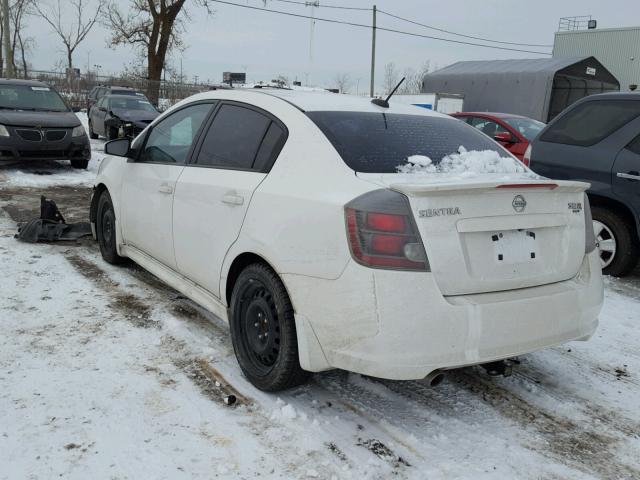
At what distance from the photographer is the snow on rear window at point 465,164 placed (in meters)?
2.89

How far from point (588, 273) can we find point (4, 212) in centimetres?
701

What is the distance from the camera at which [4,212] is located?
23.8ft

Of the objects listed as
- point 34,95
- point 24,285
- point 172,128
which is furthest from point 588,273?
point 34,95

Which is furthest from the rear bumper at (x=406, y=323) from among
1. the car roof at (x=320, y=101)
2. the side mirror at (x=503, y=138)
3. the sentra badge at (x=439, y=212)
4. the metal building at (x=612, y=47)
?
the metal building at (x=612, y=47)

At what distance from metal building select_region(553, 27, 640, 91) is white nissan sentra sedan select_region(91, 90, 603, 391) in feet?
119

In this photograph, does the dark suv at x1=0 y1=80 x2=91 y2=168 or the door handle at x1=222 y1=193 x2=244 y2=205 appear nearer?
the door handle at x1=222 y1=193 x2=244 y2=205

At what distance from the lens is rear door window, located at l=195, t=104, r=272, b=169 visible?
3276 millimetres

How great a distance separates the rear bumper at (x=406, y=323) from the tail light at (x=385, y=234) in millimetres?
51

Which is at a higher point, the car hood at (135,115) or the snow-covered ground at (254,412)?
the car hood at (135,115)

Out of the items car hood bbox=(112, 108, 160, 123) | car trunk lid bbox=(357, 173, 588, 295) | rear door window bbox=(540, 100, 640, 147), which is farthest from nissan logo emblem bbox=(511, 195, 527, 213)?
car hood bbox=(112, 108, 160, 123)

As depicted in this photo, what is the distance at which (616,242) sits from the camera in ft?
17.9

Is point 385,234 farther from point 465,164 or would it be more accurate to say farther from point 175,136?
point 175,136

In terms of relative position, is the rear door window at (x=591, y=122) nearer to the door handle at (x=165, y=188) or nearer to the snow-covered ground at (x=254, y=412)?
the snow-covered ground at (x=254, y=412)

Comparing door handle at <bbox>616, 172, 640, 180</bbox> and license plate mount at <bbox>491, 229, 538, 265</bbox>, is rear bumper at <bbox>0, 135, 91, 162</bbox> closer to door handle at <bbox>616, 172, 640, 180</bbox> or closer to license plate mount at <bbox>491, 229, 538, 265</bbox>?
door handle at <bbox>616, 172, 640, 180</bbox>
